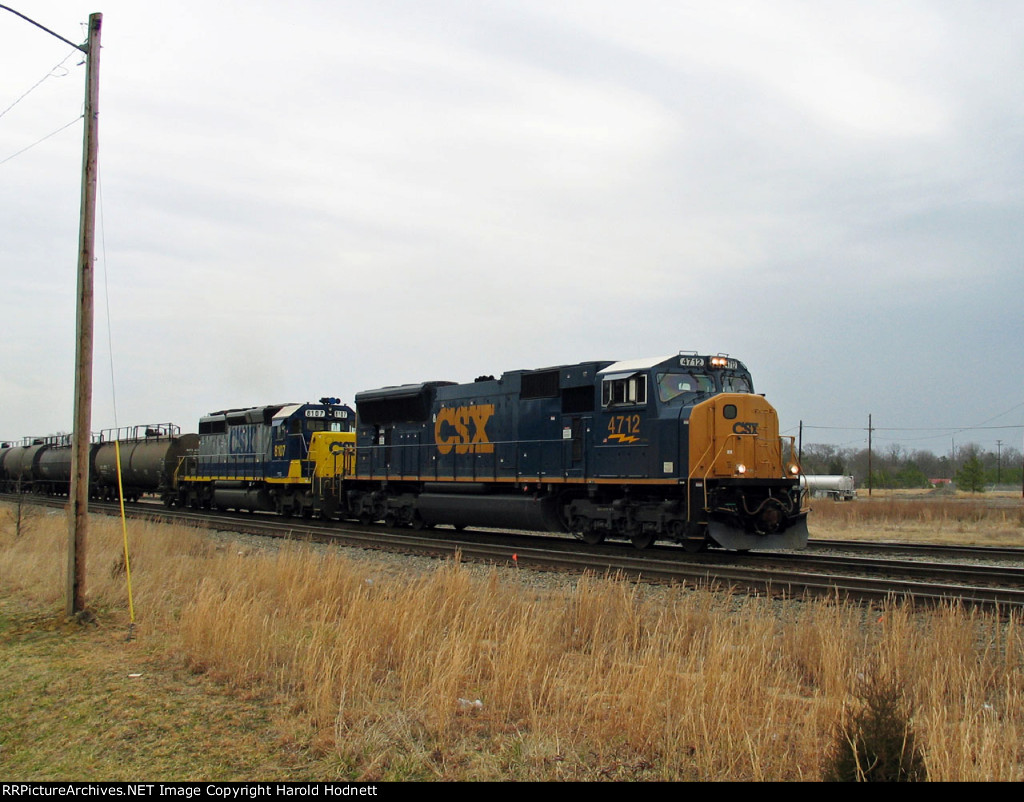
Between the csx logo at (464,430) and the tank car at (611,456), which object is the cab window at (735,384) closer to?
the tank car at (611,456)

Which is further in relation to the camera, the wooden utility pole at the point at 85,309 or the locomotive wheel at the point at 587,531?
the locomotive wheel at the point at 587,531

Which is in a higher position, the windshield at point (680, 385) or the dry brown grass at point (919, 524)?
the windshield at point (680, 385)

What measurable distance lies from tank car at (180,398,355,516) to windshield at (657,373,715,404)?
40.7 ft

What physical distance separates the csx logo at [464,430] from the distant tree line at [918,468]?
3169 cm

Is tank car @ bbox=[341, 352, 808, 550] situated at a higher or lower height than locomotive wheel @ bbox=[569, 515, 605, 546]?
higher

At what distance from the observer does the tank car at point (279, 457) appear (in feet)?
88.1

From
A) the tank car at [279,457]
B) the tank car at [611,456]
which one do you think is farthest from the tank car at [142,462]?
the tank car at [611,456]

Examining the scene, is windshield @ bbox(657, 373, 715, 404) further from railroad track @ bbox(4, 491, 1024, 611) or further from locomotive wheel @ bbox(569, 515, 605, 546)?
locomotive wheel @ bbox(569, 515, 605, 546)

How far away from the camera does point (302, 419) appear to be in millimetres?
28016

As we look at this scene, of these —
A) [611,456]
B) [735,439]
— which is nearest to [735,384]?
[735,439]

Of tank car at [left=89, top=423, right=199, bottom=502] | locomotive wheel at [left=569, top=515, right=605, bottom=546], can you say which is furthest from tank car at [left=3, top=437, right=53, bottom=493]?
locomotive wheel at [left=569, top=515, right=605, bottom=546]

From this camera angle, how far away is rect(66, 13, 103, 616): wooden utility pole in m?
9.91

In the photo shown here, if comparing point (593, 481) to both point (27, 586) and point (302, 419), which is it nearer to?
point (27, 586)

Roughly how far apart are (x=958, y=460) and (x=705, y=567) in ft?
667
